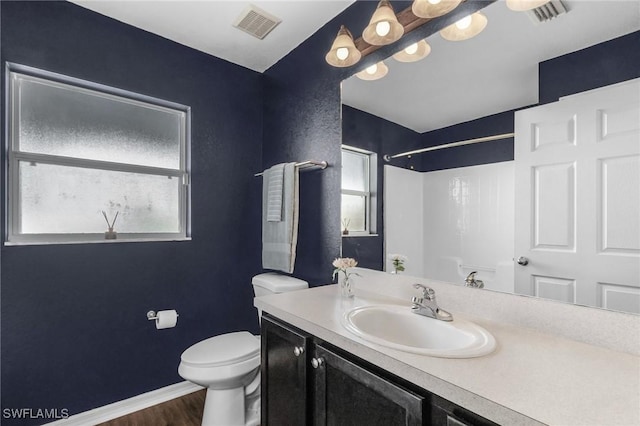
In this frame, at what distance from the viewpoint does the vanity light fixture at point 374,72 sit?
1553mm

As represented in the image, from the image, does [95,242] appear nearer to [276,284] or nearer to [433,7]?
[276,284]

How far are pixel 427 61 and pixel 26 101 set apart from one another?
2.18 meters

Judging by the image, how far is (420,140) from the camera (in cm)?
142

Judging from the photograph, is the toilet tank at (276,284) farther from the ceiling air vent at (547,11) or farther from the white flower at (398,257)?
the ceiling air vent at (547,11)

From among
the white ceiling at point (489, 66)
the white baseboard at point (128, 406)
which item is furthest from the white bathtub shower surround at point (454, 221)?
the white baseboard at point (128, 406)

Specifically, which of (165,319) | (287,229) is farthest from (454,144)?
(165,319)

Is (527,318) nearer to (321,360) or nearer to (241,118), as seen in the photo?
(321,360)

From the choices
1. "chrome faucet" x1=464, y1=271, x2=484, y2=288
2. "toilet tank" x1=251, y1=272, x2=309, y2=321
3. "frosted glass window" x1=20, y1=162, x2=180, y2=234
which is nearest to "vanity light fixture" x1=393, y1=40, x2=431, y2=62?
"chrome faucet" x1=464, y1=271, x2=484, y2=288

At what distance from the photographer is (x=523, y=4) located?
104cm

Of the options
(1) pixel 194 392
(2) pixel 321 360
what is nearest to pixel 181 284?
(1) pixel 194 392

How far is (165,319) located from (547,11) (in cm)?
241

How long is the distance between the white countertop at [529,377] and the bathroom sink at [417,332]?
25 millimetres

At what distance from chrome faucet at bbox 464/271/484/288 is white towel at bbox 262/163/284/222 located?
4.02 feet

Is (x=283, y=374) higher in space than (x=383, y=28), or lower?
lower
